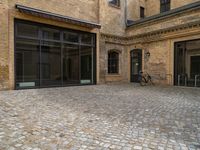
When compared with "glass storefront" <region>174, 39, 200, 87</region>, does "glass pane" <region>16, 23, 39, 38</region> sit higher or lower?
higher

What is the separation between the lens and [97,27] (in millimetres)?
11609

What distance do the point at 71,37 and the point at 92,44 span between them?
1.77 metres

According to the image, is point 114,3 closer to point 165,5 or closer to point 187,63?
point 165,5

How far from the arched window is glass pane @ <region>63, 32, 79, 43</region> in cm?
348

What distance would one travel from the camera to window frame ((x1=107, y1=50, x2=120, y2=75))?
13620 millimetres

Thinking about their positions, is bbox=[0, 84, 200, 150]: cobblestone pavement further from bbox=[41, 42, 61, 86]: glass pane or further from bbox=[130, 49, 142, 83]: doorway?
bbox=[130, 49, 142, 83]: doorway

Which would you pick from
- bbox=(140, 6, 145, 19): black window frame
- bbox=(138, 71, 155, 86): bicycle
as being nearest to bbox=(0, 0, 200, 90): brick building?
bbox=(138, 71, 155, 86): bicycle

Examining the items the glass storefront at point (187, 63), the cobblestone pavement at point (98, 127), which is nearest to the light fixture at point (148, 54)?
the glass storefront at point (187, 63)

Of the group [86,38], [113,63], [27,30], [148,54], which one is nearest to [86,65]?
[86,38]

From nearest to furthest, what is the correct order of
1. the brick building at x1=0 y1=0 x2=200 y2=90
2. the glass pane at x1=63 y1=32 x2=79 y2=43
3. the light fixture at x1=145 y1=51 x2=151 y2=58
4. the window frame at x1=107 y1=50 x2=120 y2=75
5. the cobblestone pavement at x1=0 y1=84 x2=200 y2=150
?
the cobblestone pavement at x1=0 y1=84 x2=200 y2=150, the brick building at x1=0 y1=0 x2=200 y2=90, the glass pane at x1=63 y1=32 x2=79 y2=43, the light fixture at x1=145 y1=51 x2=151 y2=58, the window frame at x1=107 y1=50 x2=120 y2=75

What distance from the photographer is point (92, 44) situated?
39.6ft

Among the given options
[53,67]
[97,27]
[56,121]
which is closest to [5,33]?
[53,67]

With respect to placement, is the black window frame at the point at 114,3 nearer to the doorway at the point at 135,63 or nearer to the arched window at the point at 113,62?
the arched window at the point at 113,62

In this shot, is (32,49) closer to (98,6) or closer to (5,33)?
(5,33)
